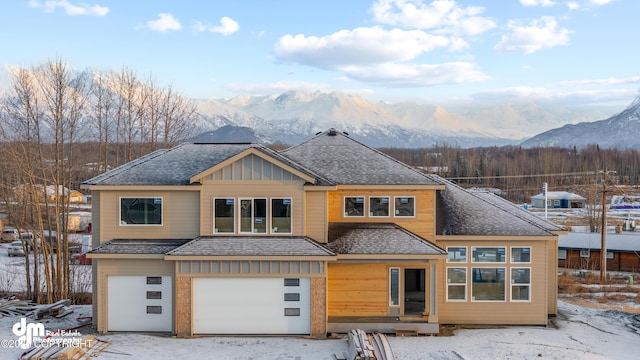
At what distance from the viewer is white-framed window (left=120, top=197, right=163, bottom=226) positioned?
1748 centimetres

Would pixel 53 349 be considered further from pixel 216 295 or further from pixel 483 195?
pixel 483 195

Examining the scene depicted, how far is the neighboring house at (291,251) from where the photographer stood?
16.7 m

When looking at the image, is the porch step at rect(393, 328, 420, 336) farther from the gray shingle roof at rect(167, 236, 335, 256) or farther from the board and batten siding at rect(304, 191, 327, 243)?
the board and batten siding at rect(304, 191, 327, 243)

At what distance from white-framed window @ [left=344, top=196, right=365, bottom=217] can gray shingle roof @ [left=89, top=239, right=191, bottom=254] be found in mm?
5539

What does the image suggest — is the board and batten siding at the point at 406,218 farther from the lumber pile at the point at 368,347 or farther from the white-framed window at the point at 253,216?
the lumber pile at the point at 368,347

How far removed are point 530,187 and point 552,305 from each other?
82432mm

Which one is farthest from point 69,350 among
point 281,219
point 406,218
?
point 406,218

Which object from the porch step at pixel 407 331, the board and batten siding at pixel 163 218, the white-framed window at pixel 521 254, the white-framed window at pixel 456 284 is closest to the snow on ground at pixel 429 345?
the porch step at pixel 407 331

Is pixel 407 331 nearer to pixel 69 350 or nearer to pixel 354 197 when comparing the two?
pixel 354 197

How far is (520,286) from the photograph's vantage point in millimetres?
18250

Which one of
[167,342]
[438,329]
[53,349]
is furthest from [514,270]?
[53,349]

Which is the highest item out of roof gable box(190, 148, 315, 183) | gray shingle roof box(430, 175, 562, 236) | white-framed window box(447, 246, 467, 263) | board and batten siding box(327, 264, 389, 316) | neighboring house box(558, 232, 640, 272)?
roof gable box(190, 148, 315, 183)

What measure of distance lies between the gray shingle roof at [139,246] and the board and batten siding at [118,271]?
393mm

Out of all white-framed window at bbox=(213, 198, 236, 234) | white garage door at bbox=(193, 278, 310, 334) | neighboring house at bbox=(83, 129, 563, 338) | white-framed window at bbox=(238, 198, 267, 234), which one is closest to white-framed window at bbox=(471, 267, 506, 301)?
neighboring house at bbox=(83, 129, 563, 338)
